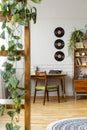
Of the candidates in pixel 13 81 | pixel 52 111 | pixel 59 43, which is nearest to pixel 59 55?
pixel 59 43

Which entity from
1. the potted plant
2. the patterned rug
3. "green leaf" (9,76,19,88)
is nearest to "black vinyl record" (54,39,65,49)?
the potted plant

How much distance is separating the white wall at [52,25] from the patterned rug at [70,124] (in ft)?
8.68

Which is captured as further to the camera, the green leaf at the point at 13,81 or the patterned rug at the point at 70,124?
the patterned rug at the point at 70,124

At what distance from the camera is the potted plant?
271 inches

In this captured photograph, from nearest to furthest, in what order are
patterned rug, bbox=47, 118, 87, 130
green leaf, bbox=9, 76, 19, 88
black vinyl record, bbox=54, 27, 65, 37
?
green leaf, bbox=9, 76, 19, 88, patterned rug, bbox=47, 118, 87, 130, black vinyl record, bbox=54, 27, 65, 37

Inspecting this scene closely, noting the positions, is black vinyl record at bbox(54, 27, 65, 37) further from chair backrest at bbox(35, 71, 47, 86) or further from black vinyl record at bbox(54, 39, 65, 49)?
chair backrest at bbox(35, 71, 47, 86)

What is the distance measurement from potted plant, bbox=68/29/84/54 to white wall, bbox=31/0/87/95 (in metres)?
0.20

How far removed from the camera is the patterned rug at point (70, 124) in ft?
13.8

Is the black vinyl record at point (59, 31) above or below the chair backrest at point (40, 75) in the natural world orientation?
above

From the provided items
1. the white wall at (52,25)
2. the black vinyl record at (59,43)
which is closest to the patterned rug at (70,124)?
the white wall at (52,25)

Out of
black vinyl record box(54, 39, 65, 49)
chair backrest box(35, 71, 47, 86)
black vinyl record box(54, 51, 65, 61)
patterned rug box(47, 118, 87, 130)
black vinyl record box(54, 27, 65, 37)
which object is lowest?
patterned rug box(47, 118, 87, 130)

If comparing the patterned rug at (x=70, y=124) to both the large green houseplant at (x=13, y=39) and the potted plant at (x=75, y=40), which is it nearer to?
the large green houseplant at (x=13, y=39)

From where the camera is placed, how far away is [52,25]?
23.4 ft

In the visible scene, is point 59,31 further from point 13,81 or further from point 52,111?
point 13,81
